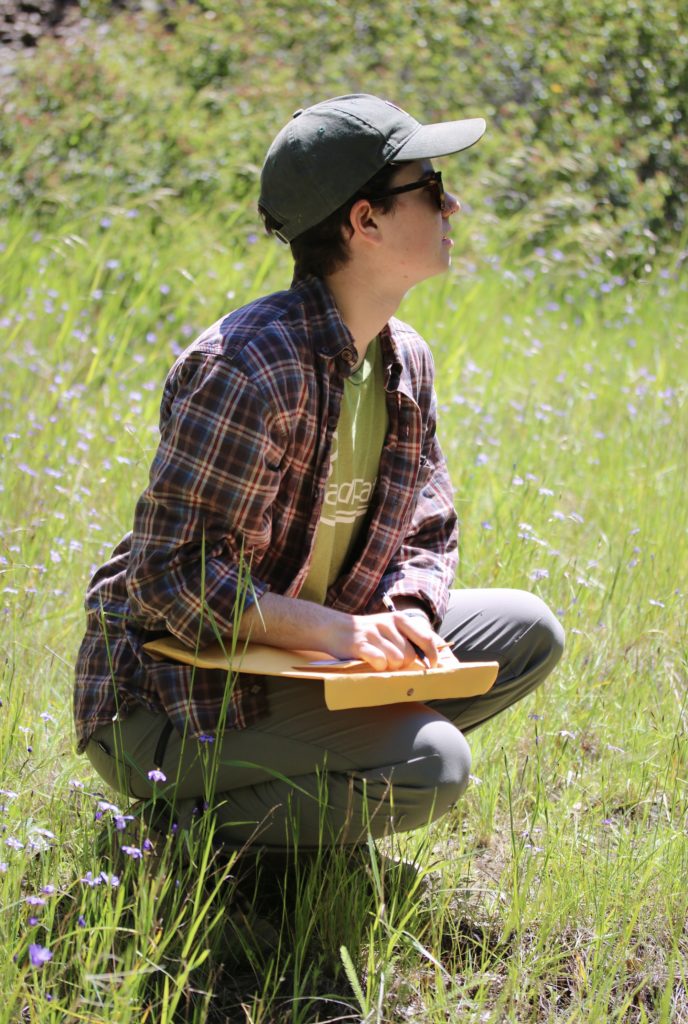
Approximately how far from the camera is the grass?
196 centimetres

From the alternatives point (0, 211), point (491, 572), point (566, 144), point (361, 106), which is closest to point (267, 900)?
point (491, 572)

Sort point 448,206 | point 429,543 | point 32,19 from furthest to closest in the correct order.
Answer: point 32,19 → point 429,543 → point 448,206

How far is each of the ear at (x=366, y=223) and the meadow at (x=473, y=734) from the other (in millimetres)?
937

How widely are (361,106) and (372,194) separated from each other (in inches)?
6.2

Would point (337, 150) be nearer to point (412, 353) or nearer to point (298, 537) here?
point (412, 353)

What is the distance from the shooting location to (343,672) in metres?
2.08

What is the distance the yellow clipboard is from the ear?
760 millimetres

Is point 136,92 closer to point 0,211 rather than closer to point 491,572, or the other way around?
point 0,211

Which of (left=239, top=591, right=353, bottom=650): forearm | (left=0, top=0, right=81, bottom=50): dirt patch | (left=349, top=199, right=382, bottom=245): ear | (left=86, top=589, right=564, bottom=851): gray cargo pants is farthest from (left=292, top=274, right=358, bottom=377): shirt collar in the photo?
(left=0, top=0, right=81, bottom=50): dirt patch

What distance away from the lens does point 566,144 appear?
7770 mm

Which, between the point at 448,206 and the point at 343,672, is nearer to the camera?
the point at 343,672

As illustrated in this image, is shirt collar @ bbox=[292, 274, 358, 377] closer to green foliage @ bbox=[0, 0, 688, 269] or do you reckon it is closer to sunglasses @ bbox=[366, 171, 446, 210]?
sunglasses @ bbox=[366, 171, 446, 210]

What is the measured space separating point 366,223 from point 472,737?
1164mm

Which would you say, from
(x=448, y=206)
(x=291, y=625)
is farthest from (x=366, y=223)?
(x=291, y=625)
